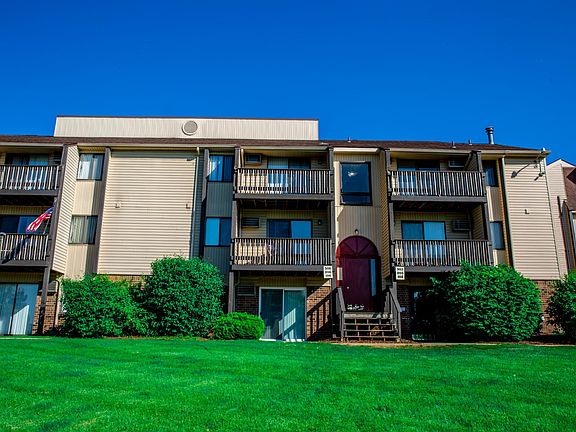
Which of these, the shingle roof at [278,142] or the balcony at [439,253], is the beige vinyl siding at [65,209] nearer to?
the shingle roof at [278,142]

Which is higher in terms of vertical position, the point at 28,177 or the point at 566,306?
the point at 28,177

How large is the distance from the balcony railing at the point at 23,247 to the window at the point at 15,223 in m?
1.45

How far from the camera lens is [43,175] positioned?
63.5 ft

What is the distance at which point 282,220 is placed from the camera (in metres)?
20.6

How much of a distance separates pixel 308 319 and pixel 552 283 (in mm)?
9585

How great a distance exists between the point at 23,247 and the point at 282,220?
31.5 feet

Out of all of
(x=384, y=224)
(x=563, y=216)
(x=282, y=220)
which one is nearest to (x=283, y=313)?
(x=282, y=220)

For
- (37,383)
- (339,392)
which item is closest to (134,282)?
(37,383)

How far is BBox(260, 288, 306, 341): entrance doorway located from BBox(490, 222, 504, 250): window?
25.8 ft

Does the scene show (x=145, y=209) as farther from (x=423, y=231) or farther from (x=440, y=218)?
(x=440, y=218)

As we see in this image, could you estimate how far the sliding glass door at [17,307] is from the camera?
1880 cm

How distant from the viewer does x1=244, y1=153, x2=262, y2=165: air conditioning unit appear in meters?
21.1

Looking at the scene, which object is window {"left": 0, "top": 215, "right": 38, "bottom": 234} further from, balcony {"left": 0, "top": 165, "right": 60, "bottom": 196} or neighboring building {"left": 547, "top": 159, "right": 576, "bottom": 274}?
neighboring building {"left": 547, "top": 159, "right": 576, "bottom": 274}

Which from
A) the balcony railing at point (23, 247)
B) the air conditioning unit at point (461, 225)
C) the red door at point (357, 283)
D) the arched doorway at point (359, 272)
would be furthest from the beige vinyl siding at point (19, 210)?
the air conditioning unit at point (461, 225)
